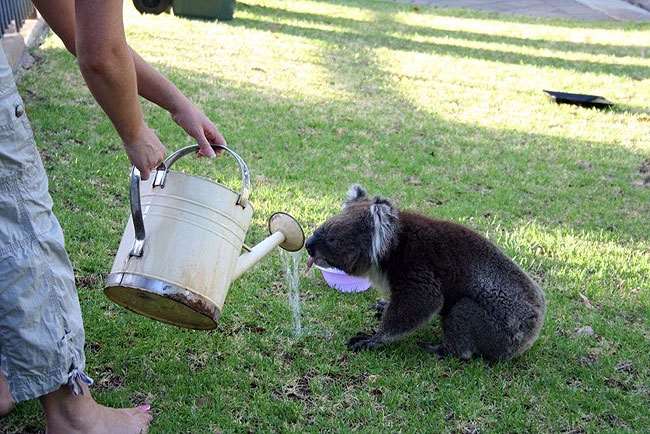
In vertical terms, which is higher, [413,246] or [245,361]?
[413,246]

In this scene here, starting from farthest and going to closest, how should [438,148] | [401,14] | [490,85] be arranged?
[401,14], [490,85], [438,148]

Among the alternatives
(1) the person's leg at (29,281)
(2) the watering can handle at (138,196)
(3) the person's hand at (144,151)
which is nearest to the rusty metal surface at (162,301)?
(2) the watering can handle at (138,196)

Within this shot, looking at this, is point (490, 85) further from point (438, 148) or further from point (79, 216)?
point (79, 216)

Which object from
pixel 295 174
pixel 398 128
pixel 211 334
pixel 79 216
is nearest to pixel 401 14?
pixel 398 128

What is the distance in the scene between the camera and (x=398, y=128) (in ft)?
24.6

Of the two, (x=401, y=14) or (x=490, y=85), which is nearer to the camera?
(x=490, y=85)

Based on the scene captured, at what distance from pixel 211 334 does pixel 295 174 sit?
240 cm

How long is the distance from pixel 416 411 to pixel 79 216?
2.60 metres

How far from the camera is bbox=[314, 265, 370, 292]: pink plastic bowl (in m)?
4.38

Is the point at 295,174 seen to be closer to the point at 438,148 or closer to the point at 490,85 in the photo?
the point at 438,148

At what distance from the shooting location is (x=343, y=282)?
4.43 metres

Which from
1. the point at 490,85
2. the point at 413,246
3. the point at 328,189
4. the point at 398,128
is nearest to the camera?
the point at 413,246

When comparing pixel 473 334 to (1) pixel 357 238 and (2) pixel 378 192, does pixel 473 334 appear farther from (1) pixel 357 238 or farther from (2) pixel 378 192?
(2) pixel 378 192

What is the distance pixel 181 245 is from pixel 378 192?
3178mm
